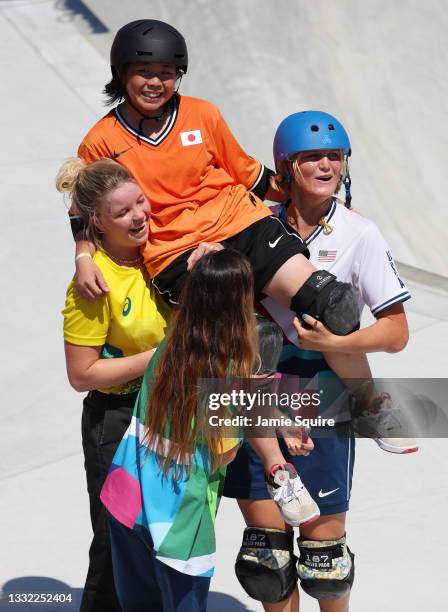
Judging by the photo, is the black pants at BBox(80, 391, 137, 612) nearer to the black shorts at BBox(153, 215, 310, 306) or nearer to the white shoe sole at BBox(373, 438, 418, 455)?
the black shorts at BBox(153, 215, 310, 306)

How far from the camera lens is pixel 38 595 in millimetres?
4523

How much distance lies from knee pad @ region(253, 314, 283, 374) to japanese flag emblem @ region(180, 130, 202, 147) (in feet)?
2.48

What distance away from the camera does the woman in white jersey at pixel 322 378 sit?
12.0 feet

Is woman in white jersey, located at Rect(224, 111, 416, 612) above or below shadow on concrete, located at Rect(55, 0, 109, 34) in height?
below

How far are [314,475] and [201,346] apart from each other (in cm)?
94

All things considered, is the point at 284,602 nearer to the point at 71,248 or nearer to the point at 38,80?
the point at 71,248

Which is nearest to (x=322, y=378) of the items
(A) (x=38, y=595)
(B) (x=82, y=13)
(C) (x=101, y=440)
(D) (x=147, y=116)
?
(C) (x=101, y=440)

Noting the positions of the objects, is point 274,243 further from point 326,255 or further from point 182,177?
point 182,177

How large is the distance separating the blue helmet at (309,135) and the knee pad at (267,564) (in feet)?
4.35

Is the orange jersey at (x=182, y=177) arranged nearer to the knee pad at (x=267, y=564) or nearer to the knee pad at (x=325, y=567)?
the knee pad at (x=267, y=564)

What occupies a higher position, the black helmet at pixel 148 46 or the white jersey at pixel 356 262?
the black helmet at pixel 148 46

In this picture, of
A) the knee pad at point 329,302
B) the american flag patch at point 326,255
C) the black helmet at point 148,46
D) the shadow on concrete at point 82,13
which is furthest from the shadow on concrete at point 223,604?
the shadow on concrete at point 82,13

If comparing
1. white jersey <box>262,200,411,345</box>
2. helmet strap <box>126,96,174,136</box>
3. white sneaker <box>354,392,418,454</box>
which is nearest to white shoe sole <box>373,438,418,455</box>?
white sneaker <box>354,392,418,454</box>

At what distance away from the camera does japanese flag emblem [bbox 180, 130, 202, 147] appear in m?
3.78
